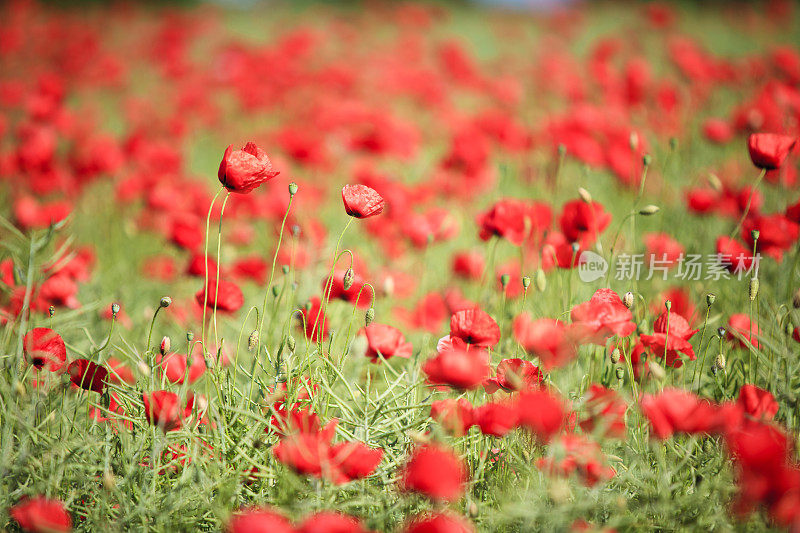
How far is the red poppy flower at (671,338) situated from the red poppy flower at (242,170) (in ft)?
2.68

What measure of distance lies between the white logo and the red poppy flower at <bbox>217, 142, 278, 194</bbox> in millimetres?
898

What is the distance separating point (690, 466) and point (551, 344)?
15.0 inches

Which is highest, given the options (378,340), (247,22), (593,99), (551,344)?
(551,344)

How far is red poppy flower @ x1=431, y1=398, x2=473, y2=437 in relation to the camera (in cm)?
106

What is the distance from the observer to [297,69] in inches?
180

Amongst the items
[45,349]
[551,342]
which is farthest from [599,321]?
[45,349]

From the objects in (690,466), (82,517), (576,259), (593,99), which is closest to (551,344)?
(690,466)

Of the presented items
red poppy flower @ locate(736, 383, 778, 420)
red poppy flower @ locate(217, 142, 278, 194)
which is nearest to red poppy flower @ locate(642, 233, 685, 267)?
red poppy flower @ locate(736, 383, 778, 420)

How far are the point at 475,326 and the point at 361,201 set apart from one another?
339 mm

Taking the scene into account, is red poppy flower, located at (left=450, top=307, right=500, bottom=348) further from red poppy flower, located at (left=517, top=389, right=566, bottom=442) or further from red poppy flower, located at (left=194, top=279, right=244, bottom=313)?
red poppy flower, located at (left=194, top=279, right=244, bottom=313)

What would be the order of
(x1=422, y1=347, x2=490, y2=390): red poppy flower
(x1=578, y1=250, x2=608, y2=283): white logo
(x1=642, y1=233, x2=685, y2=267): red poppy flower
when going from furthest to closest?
1. (x1=642, y1=233, x2=685, y2=267): red poppy flower
2. (x1=578, y1=250, x2=608, y2=283): white logo
3. (x1=422, y1=347, x2=490, y2=390): red poppy flower

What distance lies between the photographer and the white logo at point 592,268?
164cm

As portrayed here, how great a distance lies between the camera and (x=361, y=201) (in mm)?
1197

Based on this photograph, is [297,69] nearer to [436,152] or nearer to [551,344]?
[436,152]
